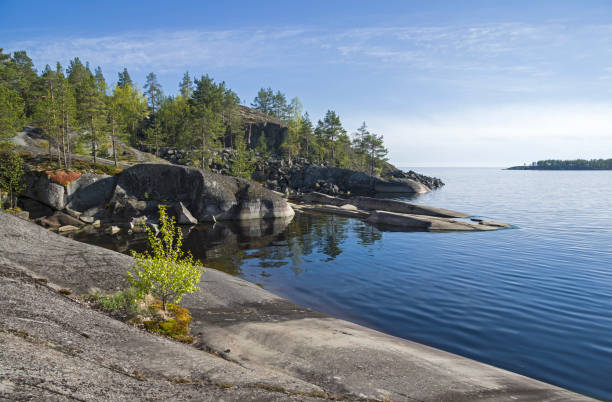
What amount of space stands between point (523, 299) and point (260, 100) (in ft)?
531

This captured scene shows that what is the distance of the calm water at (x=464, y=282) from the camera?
501 inches

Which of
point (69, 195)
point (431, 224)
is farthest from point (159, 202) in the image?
point (431, 224)

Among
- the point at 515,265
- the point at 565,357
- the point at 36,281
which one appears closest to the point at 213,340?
the point at 36,281

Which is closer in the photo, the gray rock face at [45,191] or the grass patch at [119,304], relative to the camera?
the grass patch at [119,304]

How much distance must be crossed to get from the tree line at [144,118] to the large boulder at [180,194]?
10.8m

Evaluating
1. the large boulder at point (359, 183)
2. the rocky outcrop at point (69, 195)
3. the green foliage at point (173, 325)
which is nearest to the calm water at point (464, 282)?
the green foliage at point (173, 325)

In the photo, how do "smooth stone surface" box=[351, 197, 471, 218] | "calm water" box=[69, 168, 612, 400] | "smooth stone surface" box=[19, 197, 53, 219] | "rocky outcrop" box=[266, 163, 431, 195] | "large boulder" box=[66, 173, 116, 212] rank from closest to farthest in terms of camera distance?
"calm water" box=[69, 168, 612, 400], "smooth stone surface" box=[19, 197, 53, 219], "large boulder" box=[66, 173, 116, 212], "smooth stone surface" box=[351, 197, 471, 218], "rocky outcrop" box=[266, 163, 431, 195]

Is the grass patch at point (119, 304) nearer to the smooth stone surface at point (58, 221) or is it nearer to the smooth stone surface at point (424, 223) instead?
the smooth stone surface at point (58, 221)

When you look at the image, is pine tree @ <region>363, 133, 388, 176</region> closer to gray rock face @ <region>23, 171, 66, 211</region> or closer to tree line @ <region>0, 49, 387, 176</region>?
tree line @ <region>0, 49, 387, 176</region>

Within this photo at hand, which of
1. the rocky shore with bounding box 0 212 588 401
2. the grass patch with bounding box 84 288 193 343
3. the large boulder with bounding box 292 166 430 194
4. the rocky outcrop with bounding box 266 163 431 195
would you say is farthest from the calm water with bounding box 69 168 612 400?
the large boulder with bounding box 292 166 430 194

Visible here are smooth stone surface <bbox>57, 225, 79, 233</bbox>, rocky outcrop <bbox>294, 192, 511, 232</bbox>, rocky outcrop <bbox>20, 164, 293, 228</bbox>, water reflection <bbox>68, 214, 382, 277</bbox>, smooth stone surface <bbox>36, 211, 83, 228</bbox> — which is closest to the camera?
water reflection <bbox>68, 214, 382, 277</bbox>

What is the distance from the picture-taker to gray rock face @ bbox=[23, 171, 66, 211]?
39156 mm

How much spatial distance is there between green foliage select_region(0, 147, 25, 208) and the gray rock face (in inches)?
40.3

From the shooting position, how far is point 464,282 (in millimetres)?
20359
